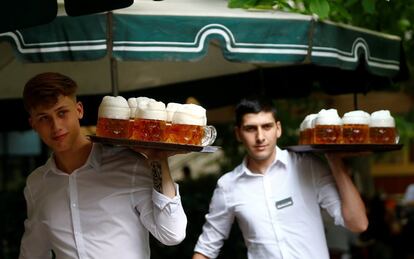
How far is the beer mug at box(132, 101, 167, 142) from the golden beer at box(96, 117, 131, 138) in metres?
0.04

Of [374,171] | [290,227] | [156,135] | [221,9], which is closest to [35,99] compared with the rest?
[156,135]

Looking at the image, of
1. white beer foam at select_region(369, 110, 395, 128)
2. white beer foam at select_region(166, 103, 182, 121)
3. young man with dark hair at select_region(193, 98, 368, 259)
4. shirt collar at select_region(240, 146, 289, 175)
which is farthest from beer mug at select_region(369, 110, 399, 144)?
white beer foam at select_region(166, 103, 182, 121)

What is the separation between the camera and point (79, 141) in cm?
380

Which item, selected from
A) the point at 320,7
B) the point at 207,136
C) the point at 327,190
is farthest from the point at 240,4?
the point at 327,190

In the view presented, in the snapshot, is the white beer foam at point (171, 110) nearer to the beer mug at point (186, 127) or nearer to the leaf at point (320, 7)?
the beer mug at point (186, 127)

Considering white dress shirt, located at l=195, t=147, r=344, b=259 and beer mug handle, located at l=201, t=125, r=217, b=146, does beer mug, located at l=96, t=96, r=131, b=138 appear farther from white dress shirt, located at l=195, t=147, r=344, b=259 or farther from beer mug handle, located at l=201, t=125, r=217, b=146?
white dress shirt, located at l=195, t=147, r=344, b=259

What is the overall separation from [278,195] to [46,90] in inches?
66.3

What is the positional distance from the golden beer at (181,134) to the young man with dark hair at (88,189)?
0.28 feet

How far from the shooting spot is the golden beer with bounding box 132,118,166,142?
358cm

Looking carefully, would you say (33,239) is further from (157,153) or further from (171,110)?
(171,110)

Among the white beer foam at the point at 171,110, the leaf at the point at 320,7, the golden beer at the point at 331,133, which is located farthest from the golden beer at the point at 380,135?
the white beer foam at the point at 171,110

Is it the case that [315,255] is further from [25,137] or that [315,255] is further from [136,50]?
[25,137]

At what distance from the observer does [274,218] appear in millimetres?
4605

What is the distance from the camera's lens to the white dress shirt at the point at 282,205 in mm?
4582
